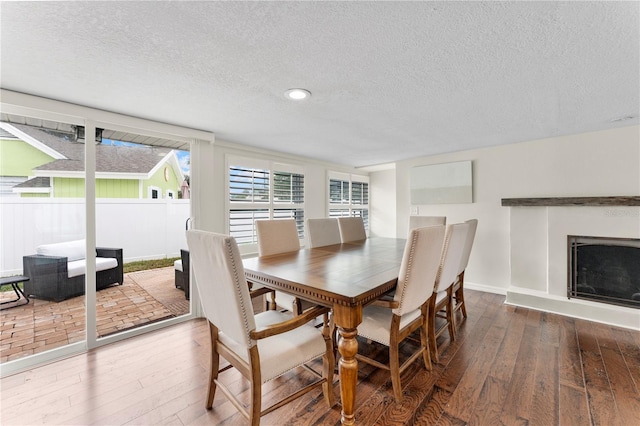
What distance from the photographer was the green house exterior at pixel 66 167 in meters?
2.08

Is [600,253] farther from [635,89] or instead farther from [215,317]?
[215,317]

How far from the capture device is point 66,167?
7.55 ft

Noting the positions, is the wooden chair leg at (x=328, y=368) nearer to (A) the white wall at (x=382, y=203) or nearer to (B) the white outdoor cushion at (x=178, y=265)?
(B) the white outdoor cushion at (x=178, y=265)

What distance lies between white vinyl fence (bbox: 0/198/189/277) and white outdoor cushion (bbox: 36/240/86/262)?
44 mm

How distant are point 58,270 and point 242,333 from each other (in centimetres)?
217

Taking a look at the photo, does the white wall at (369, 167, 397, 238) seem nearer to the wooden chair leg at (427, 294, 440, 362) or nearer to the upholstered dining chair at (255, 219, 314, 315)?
the upholstered dining chair at (255, 219, 314, 315)

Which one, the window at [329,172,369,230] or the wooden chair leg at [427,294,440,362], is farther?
the window at [329,172,369,230]

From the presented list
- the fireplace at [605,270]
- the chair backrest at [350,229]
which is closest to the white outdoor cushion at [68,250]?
the chair backrest at [350,229]

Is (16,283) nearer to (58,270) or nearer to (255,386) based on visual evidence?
(58,270)

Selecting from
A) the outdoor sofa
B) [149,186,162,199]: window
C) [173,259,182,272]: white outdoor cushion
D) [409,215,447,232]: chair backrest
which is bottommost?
[173,259,182,272]: white outdoor cushion

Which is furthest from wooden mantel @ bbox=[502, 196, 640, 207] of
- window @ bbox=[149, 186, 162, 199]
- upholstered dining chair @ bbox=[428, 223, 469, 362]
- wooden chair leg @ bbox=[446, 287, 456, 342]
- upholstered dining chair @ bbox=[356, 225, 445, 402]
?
window @ bbox=[149, 186, 162, 199]

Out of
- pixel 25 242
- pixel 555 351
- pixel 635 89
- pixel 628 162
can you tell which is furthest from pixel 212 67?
pixel 628 162

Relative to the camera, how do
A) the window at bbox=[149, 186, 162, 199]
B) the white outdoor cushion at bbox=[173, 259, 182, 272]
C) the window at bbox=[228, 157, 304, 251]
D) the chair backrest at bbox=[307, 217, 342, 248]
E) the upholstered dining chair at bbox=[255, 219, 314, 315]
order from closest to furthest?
the upholstered dining chair at bbox=[255, 219, 314, 315]
the window at bbox=[149, 186, 162, 199]
the chair backrest at bbox=[307, 217, 342, 248]
the white outdoor cushion at bbox=[173, 259, 182, 272]
the window at bbox=[228, 157, 304, 251]

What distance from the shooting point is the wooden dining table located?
55.5 inches
